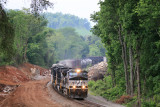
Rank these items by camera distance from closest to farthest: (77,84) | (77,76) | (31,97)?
(77,84), (77,76), (31,97)

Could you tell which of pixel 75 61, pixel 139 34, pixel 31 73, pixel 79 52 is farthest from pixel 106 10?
pixel 79 52

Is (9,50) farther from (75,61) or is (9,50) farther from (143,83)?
(75,61)

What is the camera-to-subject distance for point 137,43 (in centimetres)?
2206

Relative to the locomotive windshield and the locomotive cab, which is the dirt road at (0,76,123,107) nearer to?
the locomotive cab

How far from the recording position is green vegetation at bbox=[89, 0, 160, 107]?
63.4 ft

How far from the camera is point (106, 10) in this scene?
2755 centimetres

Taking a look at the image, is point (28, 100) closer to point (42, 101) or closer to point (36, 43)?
point (42, 101)

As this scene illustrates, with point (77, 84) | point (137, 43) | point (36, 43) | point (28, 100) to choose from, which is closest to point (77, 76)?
point (77, 84)

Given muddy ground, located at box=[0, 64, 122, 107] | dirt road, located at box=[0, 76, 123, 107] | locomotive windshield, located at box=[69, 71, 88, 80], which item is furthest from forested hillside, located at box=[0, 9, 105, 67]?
locomotive windshield, located at box=[69, 71, 88, 80]

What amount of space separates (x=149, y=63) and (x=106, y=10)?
8973 millimetres

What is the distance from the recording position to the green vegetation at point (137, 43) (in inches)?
761

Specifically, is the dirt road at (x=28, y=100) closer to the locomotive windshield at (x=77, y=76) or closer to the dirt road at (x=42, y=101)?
the dirt road at (x=42, y=101)

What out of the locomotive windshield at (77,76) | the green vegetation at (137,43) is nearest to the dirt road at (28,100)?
the locomotive windshield at (77,76)

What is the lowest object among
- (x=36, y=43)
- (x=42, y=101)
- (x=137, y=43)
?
(x=42, y=101)
